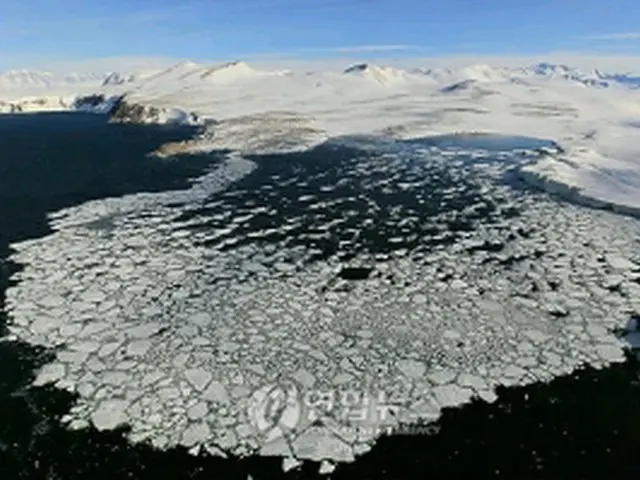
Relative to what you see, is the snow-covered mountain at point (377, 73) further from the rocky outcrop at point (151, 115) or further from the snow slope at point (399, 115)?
the rocky outcrop at point (151, 115)

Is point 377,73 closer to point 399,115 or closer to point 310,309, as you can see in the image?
point 399,115

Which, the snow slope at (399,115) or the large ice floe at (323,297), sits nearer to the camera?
the large ice floe at (323,297)

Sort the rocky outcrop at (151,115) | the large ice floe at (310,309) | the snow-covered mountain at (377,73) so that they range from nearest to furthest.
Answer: the large ice floe at (310,309) < the rocky outcrop at (151,115) < the snow-covered mountain at (377,73)

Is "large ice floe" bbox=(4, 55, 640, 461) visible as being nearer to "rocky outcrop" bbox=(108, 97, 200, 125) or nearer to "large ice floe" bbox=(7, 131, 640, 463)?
"large ice floe" bbox=(7, 131, 640, 463)

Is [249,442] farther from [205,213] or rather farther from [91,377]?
[205,213]

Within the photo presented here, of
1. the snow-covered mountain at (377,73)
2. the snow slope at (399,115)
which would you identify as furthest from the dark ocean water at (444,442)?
the snow-covered mountain at (377,73)

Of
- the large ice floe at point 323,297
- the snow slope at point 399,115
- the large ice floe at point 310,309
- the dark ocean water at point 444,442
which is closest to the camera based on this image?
the dark ocean water at point 444,442

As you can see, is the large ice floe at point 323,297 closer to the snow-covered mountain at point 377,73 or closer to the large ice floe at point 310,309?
the large ice floe at point 310,309
